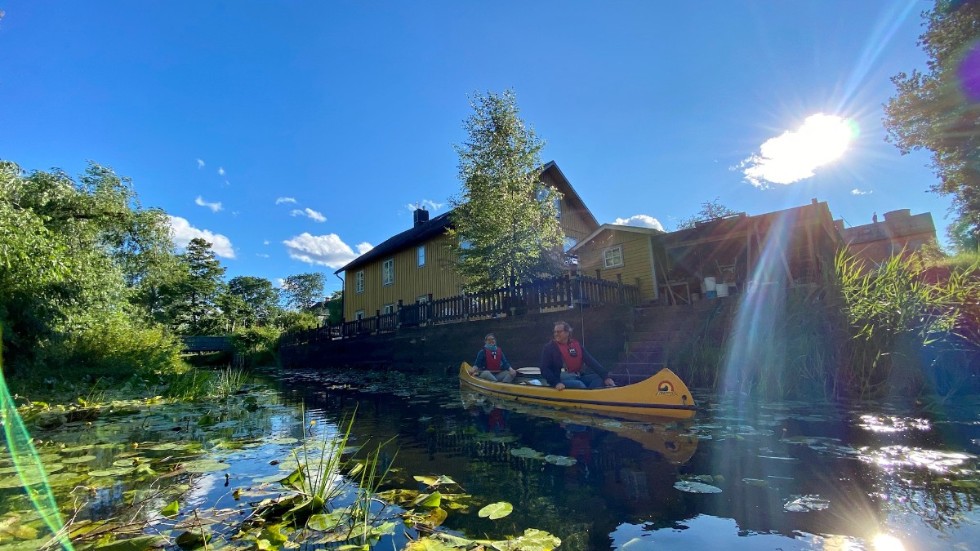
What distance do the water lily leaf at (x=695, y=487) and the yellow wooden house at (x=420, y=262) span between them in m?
16.8

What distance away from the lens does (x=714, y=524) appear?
2.53 m

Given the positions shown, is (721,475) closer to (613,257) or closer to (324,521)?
(324,521)

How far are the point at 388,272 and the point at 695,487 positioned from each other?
24822mm

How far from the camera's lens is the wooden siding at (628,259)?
16.8m

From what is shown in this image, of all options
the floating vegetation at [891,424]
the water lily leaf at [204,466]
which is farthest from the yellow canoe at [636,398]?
the water lily leaf at [204,466]

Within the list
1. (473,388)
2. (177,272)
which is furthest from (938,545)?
(177,272)

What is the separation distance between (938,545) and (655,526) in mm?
1369

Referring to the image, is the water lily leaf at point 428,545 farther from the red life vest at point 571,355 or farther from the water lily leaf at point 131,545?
the red life vest at point 571,355

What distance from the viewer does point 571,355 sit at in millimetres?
7273

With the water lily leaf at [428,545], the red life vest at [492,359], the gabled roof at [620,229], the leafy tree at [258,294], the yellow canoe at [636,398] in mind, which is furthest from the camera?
the leafy tree at [258,294]

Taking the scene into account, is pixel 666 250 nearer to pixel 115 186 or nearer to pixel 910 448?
pixel 910 448

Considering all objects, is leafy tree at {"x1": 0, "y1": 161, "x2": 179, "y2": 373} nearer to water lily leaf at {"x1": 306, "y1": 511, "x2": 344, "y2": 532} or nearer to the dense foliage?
the dense foliage

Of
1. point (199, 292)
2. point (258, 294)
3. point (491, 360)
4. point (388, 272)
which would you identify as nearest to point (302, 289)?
point (258, 294)

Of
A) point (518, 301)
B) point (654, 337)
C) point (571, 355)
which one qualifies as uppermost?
point (518, 301)
